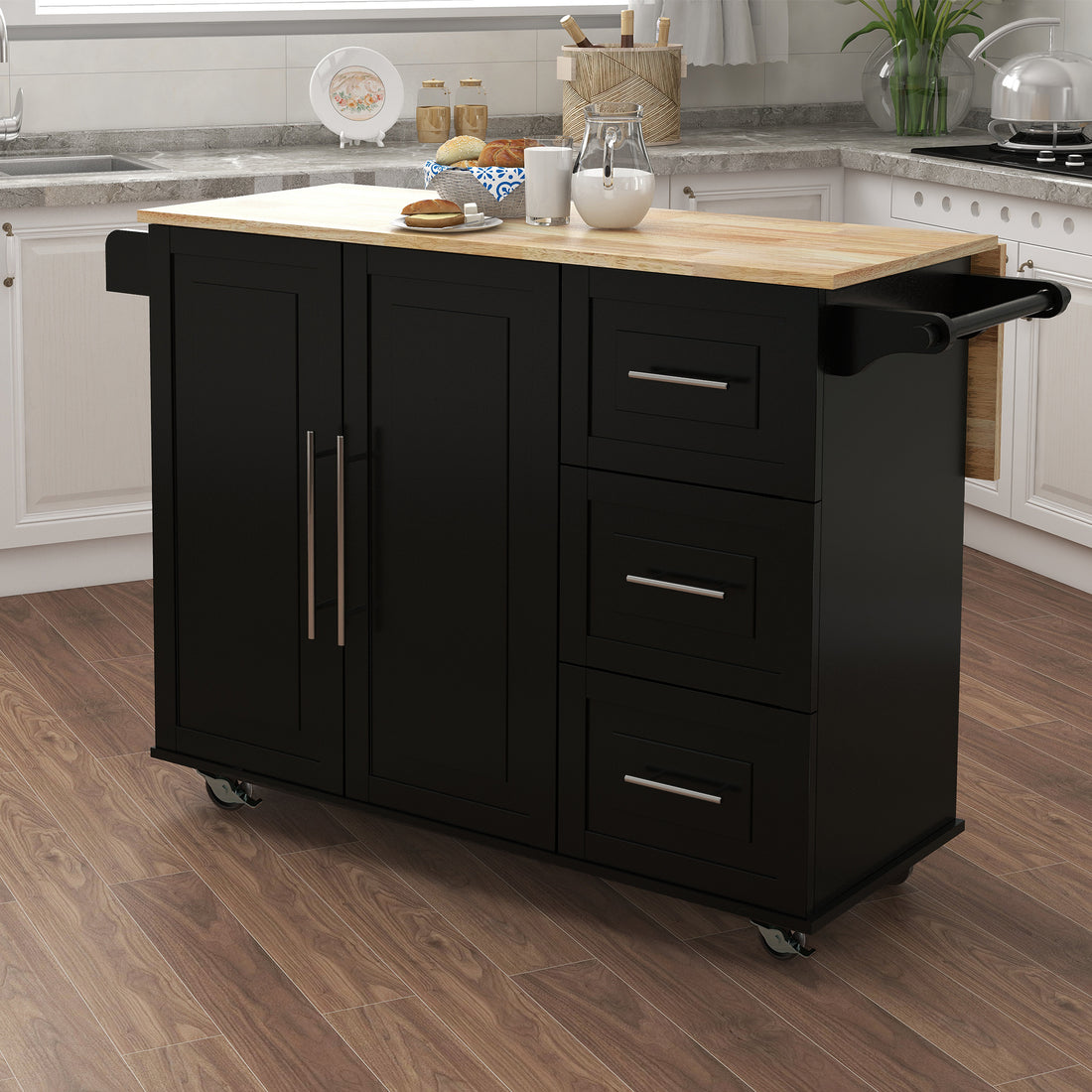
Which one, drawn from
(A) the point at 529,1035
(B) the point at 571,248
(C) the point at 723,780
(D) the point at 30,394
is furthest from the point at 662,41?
(A) the point at 529,1035

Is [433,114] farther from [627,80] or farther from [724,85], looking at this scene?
[724,85]

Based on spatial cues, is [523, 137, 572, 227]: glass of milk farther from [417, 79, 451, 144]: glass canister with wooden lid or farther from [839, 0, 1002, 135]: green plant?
[839, 0, 1002, 135]: green plant

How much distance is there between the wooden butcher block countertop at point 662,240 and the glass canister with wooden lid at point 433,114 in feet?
5.80

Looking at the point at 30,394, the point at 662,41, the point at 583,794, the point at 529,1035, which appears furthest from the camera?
the point at 662,41

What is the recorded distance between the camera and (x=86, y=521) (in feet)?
12.6

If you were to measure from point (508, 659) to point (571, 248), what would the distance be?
1.92 ft

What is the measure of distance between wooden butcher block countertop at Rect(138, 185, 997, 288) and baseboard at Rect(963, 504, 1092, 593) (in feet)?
5.71

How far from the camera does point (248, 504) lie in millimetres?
2570

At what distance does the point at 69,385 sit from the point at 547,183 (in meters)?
1.77

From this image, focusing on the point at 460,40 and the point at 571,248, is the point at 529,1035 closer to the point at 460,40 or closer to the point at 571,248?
the point at 571,248

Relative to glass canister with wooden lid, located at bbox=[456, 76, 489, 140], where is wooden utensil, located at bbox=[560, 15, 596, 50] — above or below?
above

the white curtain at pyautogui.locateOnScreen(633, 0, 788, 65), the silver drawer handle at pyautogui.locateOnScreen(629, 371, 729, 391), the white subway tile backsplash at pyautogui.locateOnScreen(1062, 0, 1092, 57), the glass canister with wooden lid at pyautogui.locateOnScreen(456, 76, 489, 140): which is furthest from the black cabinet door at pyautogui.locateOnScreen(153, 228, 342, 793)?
the white subway tile backsplash at pyautogui.locateOnScreen(1062, 0, 1092, 57)

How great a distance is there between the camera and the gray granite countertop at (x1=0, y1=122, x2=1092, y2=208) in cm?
362

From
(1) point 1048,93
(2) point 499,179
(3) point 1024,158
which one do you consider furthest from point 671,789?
(1) point 1048,93
